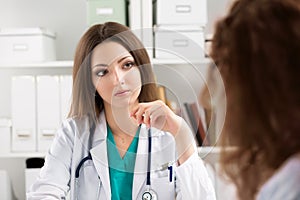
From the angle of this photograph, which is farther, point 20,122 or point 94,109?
point 20,122

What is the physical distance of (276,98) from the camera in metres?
0.70

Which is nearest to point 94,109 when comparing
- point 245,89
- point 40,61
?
point 40,61

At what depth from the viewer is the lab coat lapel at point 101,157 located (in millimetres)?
1648

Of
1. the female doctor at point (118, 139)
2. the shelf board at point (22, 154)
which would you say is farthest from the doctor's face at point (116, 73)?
the shelf board at point (22, 154)

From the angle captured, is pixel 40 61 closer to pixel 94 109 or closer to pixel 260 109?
pixel 94 109

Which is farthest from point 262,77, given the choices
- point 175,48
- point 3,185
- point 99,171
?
point 3,185

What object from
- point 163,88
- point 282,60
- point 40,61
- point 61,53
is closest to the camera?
point 282,60

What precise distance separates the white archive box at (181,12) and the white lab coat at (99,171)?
0.85 m

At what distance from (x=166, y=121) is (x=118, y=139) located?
260 millimetres

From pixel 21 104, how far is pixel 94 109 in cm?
88

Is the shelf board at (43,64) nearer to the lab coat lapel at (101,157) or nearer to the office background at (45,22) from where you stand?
the office background at (45,22)

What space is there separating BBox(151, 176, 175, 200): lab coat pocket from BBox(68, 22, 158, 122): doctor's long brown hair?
0.82ft

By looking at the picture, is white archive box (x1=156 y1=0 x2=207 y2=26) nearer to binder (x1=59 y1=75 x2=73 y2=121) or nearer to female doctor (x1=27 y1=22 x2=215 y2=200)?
binder (x1=59 y1=75 x2=73 y2=121)

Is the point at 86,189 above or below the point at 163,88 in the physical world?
below
